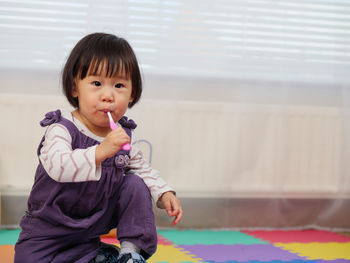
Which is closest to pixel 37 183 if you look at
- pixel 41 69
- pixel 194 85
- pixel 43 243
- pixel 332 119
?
pixel 43 243

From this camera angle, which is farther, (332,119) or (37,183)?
(332,119)

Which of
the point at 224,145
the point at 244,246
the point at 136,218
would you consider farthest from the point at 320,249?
the point at 136,218

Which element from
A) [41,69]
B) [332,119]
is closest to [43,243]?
[41,69]

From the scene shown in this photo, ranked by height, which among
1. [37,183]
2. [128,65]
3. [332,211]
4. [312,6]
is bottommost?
[332,211]

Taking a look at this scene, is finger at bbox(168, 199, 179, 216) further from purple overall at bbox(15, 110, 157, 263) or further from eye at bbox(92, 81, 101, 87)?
eye at bbox(92, 81, 101, 87)

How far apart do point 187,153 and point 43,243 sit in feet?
2.82

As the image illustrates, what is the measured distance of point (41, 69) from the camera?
171 centimetres

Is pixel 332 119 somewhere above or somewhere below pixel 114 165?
above

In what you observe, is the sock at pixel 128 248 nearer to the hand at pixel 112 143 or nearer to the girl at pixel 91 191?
the girl at pixel 91 191

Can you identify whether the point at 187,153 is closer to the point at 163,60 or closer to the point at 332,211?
the point at 163,60

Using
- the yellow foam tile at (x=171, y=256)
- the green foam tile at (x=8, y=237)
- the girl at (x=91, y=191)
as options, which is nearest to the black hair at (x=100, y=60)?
the girl at (x=91, y=191)

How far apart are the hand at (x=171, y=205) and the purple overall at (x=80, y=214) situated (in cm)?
3

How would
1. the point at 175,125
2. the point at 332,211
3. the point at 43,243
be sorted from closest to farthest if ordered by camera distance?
1. the point at 43,243
2. the point at 175,125
3. the point at 332,211

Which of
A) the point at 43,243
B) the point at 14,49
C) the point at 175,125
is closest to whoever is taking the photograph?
the point at 43,243
